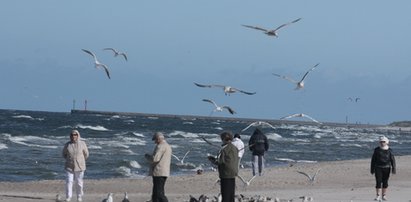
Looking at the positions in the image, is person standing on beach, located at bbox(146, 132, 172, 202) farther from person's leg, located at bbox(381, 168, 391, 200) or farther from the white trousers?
person's leg, located at bbox(381, 168, 391, 200)

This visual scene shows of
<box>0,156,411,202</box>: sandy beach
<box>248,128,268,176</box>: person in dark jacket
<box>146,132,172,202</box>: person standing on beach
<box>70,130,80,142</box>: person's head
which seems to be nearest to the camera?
<box>146,132,172,202</box>: person standing on beach

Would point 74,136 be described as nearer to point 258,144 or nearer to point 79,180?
point 79,180

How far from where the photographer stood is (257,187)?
939 inches

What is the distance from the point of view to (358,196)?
778 inches

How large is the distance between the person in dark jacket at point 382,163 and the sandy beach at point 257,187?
50 centimetres

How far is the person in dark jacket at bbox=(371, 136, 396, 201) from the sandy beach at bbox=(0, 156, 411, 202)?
0.50m

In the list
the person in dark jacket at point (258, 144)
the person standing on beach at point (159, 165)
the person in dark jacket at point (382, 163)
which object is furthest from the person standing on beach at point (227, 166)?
the person in dark jacket at point (258, 144)

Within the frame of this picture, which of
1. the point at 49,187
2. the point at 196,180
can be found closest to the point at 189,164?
the point at 196,180

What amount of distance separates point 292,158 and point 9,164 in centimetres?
1369

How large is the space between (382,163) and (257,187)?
5687mm

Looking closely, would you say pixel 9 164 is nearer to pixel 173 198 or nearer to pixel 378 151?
A: pixel 173 198

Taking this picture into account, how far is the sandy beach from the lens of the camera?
20.2 meters

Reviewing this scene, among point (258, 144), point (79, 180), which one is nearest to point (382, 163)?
point (79, 180)

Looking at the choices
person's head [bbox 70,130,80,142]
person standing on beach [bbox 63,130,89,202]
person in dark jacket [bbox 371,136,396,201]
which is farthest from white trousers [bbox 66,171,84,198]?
person in dark jacket [bbox 371,136,396,201]
